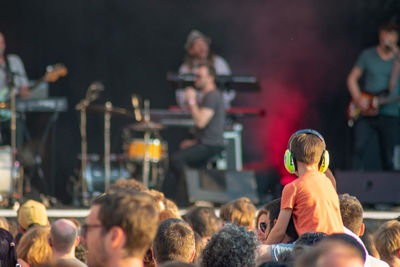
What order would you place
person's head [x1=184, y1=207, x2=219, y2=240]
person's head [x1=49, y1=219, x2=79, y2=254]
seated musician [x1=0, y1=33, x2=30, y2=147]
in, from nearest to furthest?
person's head [x1=49, y1=219, x2=79, y2=254]
person's head [x1=184, y1=207, x2=219, y2=240]
seated musician [x1=0, y1=33, x2=30, y2=147]

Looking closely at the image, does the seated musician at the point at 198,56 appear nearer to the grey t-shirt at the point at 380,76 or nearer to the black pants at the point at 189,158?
the black pants at the point at 189,158

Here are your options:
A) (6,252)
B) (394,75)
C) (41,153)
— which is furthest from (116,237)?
(41,153)

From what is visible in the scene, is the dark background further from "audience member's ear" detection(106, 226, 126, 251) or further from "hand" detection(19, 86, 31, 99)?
"audience member's ear" detection(106, 226, 126, 251)

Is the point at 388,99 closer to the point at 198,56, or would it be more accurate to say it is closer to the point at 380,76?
the point at 380,76

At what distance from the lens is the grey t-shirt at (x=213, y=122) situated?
29.8 ft

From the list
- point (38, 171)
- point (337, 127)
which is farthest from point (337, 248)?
point (337, 127)

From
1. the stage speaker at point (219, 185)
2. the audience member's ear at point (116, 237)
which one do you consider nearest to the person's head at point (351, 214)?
the audience member's ear at point (116, 237)

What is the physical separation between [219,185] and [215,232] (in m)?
5.17

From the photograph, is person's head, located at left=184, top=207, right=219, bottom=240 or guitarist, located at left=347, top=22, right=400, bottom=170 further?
guitarist, located at left=347, top=22, right=400, bottom=170

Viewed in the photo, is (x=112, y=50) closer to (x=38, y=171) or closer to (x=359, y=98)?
(x=38, y=171)

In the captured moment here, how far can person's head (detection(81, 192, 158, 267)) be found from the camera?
237 cm

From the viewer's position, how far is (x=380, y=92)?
9094mm

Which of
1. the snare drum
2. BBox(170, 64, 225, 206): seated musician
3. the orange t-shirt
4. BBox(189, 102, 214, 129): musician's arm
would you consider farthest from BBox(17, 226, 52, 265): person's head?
the snare drum

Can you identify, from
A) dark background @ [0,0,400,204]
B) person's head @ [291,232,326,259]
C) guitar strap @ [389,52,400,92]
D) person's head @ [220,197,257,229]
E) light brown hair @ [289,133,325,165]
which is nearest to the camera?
person's head @ [291,232,326,259]
